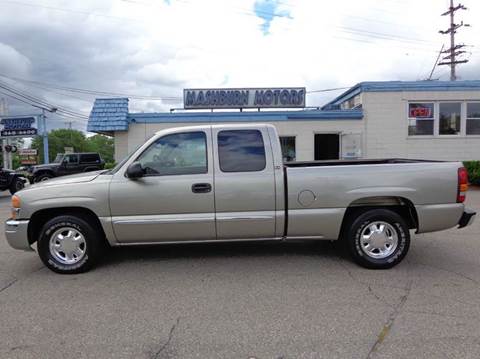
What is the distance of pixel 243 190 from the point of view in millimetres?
4672

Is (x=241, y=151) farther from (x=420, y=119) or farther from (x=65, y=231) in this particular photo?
(x=420, y=119)

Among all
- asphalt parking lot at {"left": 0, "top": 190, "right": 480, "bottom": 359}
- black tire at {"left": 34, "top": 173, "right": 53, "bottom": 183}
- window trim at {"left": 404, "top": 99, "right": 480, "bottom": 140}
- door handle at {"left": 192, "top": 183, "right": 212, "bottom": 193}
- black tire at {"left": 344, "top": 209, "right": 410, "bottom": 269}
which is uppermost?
window trim at {"left": 404, "top": 99, "right": 480, "bottom": 140}

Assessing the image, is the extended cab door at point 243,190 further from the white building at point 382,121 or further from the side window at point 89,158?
the side window at point 89,158

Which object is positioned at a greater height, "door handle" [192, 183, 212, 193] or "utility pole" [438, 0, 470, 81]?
"utility pole" [438, 0, 470, 81]

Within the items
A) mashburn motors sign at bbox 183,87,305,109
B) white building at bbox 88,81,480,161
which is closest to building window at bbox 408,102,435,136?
white building at bbox 88,81,480,161

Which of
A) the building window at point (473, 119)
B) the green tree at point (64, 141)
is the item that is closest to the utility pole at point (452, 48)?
the building window at point (473, 119)

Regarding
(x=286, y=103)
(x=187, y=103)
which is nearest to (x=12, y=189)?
(x=187, y=103)

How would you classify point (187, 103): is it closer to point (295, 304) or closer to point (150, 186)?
point (150, 186)

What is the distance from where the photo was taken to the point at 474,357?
2.78 meters

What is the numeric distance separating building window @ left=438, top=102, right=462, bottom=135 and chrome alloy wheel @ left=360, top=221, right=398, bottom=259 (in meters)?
13.8

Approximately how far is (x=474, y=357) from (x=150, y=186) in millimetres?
3666

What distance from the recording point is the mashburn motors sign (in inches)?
711

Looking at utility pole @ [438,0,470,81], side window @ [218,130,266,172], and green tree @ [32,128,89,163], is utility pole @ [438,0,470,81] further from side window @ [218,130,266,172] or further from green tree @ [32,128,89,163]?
green tree @ [32,128,89,163]

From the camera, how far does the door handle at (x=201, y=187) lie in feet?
15.2
